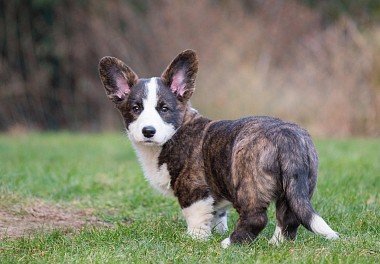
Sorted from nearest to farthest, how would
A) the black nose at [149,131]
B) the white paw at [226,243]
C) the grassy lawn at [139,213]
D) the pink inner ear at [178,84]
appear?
the grassy lawn at [139,213]
the white paw at [226,243]
the black nose at [149,131]
the pink inner ear at [178,84]

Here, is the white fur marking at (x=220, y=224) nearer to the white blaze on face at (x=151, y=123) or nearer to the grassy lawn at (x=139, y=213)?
the grassy lawn at (x=139, y=213)

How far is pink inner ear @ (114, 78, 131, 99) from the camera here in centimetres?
662

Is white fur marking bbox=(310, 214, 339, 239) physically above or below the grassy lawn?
above

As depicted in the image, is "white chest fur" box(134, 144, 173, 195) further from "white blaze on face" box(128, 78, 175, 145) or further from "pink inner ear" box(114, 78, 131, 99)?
"pink inner ear" box(114, 78, 131, 99)

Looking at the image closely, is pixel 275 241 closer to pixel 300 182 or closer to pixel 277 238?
pixel 277 238

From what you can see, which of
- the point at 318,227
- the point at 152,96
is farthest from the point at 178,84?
the point at 318,227

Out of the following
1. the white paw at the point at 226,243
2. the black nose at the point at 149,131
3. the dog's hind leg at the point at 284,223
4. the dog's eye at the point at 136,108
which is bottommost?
the white paw at the point at 226,243

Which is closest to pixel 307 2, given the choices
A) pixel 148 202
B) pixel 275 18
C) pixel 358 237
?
pixel 275 18

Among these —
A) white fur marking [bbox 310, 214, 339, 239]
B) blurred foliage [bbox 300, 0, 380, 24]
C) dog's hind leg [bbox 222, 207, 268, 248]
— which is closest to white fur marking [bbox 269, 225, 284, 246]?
dog's hind leg [bbox 222, 207, 268, 248]

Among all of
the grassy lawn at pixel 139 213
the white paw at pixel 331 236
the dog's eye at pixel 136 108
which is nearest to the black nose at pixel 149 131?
the dog's eye at pixel 136 108

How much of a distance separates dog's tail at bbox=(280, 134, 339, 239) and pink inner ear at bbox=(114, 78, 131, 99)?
174 centimetres

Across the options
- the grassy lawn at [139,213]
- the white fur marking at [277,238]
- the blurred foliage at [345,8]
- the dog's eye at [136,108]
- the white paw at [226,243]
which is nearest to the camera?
the grassy lawn at [139,213]

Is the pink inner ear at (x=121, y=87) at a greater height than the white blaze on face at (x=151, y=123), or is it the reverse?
the pink inner ear at (x=121, y=87)

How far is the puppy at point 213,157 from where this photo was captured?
5.43 meters
